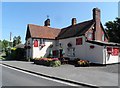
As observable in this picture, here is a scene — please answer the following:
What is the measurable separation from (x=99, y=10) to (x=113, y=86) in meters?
21.7

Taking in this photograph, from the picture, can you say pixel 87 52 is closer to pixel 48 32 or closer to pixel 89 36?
pixel 89 36

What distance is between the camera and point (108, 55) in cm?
2516

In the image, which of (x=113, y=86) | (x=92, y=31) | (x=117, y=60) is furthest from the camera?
(x=92, y=31)

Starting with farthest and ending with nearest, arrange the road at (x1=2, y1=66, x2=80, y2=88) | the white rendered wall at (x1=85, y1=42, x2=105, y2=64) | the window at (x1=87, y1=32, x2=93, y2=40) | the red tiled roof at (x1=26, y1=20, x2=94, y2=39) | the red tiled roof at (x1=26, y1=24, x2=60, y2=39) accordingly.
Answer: the red tiled roof at (x1=26, y1=24, x2=60, y2=39) < the red tiled roof at (x1=26, y1=20, x2=94, y2=39) < the window at (x1=87, y1=32, x2=93, y2=40) < the white rendered wall at (x1=85, y1=42, x2=105, y2=64) < the road at (x1=2, y1=66, x2=80, y2=88)

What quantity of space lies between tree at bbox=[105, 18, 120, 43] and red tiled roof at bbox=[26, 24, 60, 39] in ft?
54.0

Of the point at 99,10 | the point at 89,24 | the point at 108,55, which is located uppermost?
the point at 99,10

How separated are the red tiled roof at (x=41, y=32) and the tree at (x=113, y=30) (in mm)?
16464

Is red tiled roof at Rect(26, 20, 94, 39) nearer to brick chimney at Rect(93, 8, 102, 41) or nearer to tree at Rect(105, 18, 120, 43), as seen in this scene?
brick chimney at Rect(93, 8, 102, 41)

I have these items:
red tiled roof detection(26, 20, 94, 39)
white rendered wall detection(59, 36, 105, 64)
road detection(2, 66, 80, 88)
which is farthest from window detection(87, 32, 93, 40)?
road detection(2, 66, 80, 88)

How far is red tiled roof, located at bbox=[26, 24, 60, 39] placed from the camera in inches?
1400

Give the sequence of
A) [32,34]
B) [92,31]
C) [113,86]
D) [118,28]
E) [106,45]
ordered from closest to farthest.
Answer: 1. [113,86]
2. [106,45]
3. [92,31]
4. [32,34]
5. [118,28]

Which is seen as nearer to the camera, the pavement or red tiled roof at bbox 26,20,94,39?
the pavement

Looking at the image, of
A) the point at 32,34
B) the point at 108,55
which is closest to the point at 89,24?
the point at 108,55

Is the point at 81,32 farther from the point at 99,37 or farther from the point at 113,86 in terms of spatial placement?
the point at 113,86
